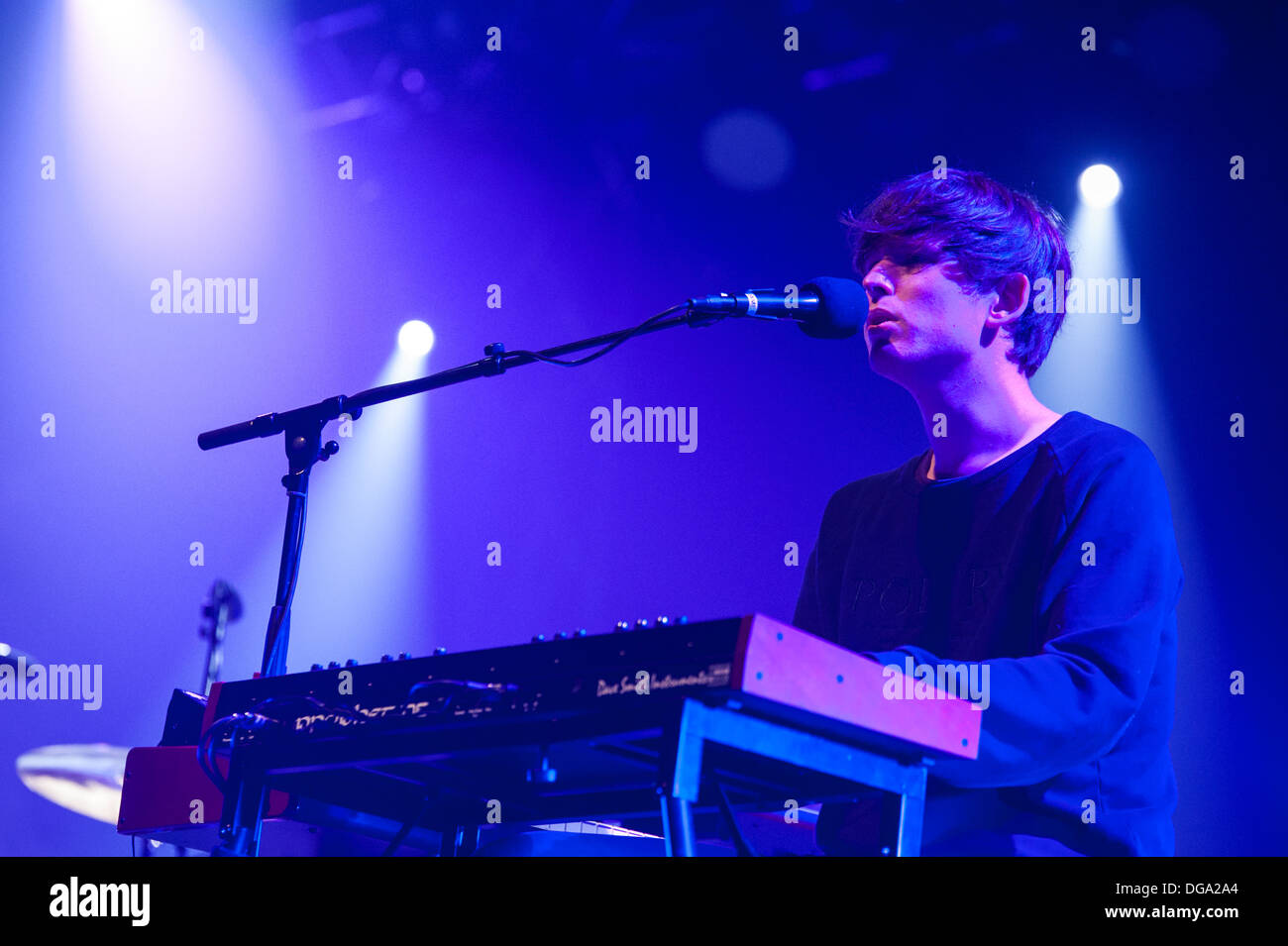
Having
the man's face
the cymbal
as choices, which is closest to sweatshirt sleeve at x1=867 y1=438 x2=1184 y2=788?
the man's face

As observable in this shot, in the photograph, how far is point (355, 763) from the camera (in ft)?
5.81

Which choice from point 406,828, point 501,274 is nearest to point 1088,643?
point 406,828

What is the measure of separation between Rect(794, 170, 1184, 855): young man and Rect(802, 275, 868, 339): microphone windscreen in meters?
0.18

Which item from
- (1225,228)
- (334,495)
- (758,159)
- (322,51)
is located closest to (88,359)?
(334,495)

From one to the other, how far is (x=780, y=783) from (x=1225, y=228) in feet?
10.4

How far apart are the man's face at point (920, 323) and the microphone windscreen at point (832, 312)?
0.55 feet

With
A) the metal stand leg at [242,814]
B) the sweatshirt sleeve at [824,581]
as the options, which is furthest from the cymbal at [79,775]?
the sweatshirt sleeve at [824,581]

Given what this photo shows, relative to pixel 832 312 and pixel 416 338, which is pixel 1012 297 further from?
pixel 416 338

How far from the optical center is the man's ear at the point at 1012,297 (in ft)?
8.19

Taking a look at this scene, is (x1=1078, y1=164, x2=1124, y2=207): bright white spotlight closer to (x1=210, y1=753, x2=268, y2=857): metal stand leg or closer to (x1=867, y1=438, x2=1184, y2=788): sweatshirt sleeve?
(x1=867, y1=438, x2=1184, y2=788): sweatshirt sleeve

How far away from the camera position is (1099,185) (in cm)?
438

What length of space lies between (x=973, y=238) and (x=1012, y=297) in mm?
140

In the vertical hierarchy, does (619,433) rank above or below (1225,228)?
below
